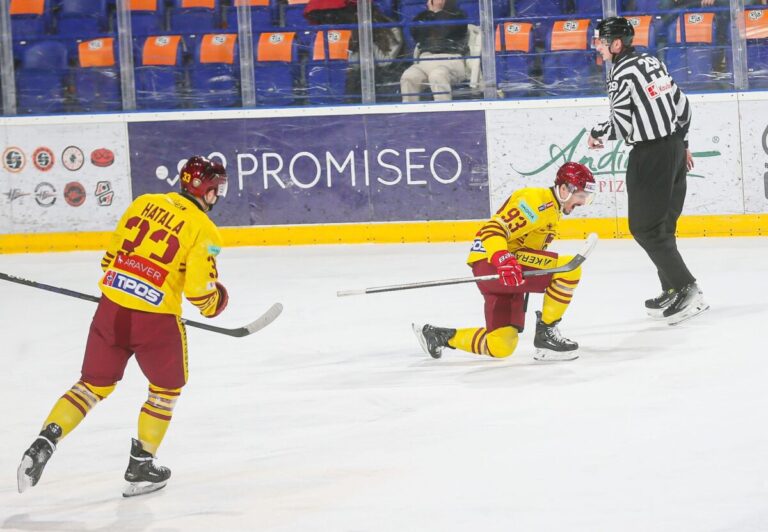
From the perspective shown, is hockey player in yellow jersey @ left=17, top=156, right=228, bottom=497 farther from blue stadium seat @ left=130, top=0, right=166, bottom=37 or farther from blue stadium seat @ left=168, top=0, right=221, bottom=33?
blue stadium seat @ left=130, top=0, right=166, bottom=37

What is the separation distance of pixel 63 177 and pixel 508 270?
5.02 metres

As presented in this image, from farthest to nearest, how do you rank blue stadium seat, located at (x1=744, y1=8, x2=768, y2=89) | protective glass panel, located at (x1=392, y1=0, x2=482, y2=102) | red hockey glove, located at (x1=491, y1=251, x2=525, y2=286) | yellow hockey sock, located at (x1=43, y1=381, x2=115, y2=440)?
protective glass panel, located at (x1=392, y1=0, x2=482, y2=102) < blue stadium seat, located at (x1=744, y1=8, x2=768, y2=89) < red hockey glove, located at (x1=491, y1=251, x2=525, y2=286) < yellow hockey sock, located at (x1=43, y1=381, x2=115, y2=440)

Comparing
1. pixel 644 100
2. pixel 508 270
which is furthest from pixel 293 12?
pixel 508 270

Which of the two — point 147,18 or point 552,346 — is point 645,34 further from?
point 552,346

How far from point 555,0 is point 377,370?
4.61 m

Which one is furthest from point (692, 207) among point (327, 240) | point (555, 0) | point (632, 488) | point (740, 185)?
point (632, 488)

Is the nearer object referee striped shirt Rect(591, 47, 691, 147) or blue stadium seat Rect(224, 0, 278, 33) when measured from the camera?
referee striped shirt Rect(591, 47, 691, 147)

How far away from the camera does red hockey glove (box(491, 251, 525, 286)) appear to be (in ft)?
16.4

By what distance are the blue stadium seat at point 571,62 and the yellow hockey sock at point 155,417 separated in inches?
219

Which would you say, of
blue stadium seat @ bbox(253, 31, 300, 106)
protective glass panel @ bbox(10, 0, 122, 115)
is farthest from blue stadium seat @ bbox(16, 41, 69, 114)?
blue stadium seat @ bbox(253, 31, 300, 106)

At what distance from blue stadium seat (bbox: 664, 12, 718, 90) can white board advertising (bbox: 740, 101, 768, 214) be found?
35cm

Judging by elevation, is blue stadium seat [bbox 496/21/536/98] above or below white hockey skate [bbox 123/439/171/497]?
above

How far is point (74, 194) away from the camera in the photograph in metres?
9.19

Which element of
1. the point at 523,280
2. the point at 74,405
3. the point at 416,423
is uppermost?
the point at 523,280
